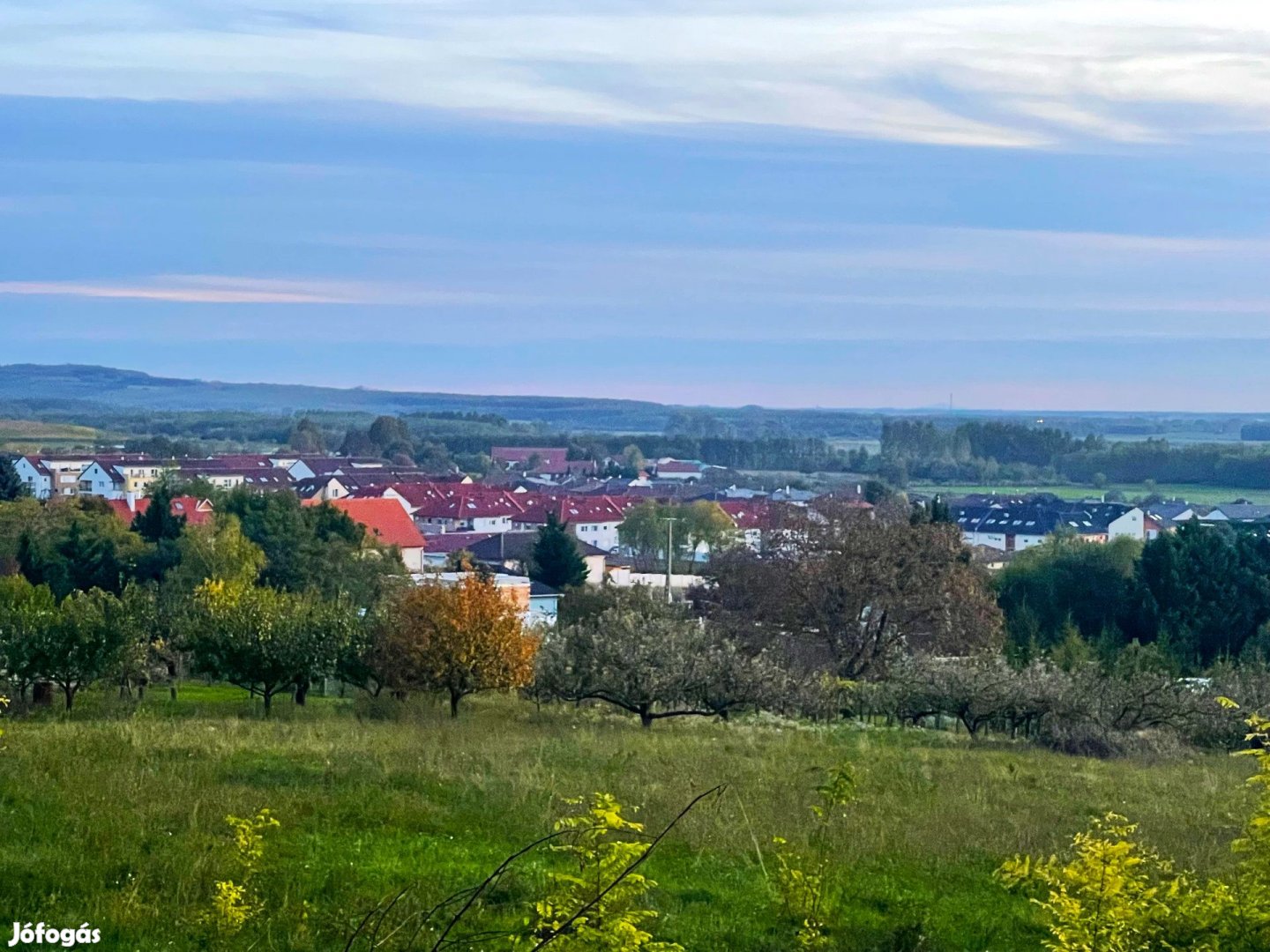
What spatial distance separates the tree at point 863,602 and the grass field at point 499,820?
1608 cm

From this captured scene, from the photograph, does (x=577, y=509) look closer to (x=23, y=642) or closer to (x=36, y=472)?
(x=36, y=472)

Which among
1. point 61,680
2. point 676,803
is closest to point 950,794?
point 676,803

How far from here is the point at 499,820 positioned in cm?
1218

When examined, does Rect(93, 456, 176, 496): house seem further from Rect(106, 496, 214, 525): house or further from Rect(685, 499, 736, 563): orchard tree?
Rect(685, 499, 736, 563): orchard tree

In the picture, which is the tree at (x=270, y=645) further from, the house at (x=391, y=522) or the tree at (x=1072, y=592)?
the house at (x=391, y=522)

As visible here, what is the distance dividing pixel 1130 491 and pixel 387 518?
104207 millimetres

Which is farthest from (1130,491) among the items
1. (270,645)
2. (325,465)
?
(270,645)

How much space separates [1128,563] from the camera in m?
52.5

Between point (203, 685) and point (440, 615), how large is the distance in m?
13.3

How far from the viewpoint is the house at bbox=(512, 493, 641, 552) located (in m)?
114

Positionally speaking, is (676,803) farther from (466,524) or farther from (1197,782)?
(466,524)

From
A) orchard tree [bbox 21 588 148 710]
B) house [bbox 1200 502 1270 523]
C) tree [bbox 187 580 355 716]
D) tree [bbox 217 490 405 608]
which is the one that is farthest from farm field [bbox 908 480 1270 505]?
orchard tree [bbox 21 588 148 710]

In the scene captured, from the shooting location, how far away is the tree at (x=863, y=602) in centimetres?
3597

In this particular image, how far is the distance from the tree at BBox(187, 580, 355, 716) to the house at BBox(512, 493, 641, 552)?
81148mm
